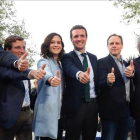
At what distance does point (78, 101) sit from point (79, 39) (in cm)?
91

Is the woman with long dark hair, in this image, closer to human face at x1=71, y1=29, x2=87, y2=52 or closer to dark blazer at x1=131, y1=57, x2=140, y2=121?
human face at x1=71, y1=29, x2=87, y2=52

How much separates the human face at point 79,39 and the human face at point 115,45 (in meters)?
0.46

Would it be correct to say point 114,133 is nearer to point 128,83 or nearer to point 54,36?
point 128,83

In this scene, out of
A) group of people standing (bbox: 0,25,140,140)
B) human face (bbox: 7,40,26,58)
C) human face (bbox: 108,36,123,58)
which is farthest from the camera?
human face (bbox: 108,36,123,58)

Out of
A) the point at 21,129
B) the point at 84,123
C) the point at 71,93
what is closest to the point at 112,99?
the point at 84,123

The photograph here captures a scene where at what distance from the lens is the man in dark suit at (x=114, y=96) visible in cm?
375

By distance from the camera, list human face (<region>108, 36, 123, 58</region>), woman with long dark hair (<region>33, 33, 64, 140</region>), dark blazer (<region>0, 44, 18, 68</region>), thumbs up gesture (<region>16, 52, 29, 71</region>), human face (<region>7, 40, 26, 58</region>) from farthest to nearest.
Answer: human face (<region>108, 36, 123, 58</region>)
human face (<region>7, 40, 26, 58</region>)
woman with long dark hair (<region>33, 33, 64, 140</region>)
dark blazer (<region>0, 44, 18, 68</region>)
thumbs up gesture (<region>16, 52, 29, 71</region>)

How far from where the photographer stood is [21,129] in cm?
342

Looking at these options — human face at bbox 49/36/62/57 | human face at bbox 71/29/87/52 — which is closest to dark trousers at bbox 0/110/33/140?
human face at bbox 49/36/62/57

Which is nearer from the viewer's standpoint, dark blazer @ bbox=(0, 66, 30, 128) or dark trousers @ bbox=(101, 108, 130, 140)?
dark blazer @ bbox=(0, 66, 30, 128)

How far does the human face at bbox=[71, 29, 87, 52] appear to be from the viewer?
3.74m

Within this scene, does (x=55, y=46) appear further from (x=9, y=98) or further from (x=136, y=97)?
(x=136, y=97)

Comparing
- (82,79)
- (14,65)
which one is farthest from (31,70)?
(82,79)

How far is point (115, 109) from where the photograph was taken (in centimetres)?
375
